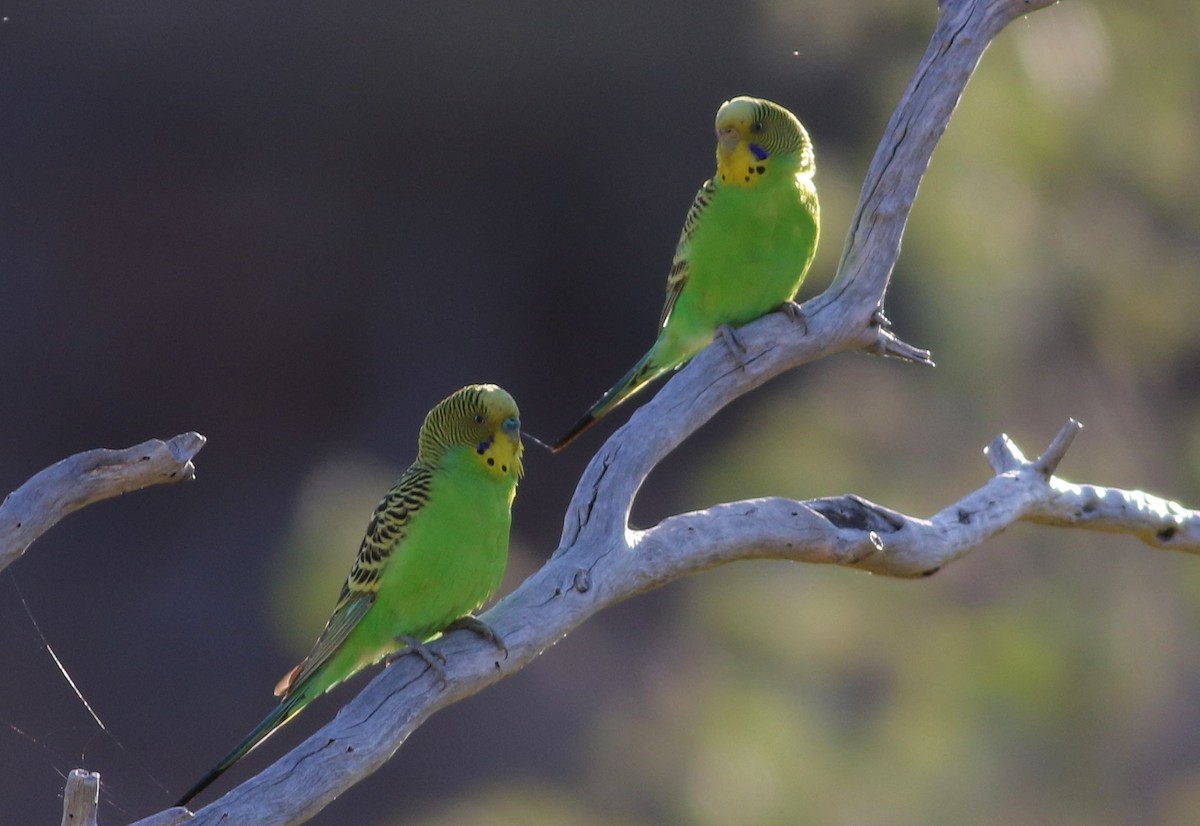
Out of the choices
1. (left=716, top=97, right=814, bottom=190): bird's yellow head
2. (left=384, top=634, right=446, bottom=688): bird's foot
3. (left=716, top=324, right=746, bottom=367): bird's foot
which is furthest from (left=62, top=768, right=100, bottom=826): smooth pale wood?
(left=716, top=97, right=814, bottom=190): bird's yellow head

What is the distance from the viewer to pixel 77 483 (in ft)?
6.59

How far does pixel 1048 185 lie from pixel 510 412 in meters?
3.33

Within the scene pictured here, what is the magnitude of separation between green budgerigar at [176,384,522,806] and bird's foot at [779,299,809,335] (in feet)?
2.13

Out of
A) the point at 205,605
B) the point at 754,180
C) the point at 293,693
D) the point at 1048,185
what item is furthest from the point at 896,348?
the point at 205,605

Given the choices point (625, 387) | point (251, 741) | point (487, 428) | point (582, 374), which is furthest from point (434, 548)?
point (582, 374)

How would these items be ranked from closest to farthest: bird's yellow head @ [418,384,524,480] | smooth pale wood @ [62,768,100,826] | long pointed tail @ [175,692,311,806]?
smooth pale wood @ [62,768,100,826]
long pointed tail @ [175,692,311,806]
bird's yellow head @ [418,384,524,480]

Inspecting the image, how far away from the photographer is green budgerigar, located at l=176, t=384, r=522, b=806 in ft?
7.57

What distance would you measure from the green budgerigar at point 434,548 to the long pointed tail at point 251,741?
0.05 feet

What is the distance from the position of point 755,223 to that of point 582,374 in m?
5.84

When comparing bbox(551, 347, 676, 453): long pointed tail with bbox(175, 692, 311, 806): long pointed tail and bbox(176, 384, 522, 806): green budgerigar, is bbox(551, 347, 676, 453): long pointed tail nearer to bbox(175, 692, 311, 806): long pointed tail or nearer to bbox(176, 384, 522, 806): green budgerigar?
bbox(176, 384, 522, 806): green budgerigar

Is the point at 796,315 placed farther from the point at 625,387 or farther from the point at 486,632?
the point at 486,632

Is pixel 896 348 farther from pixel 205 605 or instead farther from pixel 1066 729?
pixel 205 605

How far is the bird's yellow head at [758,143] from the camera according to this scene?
2801mm

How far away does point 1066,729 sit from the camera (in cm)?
453
